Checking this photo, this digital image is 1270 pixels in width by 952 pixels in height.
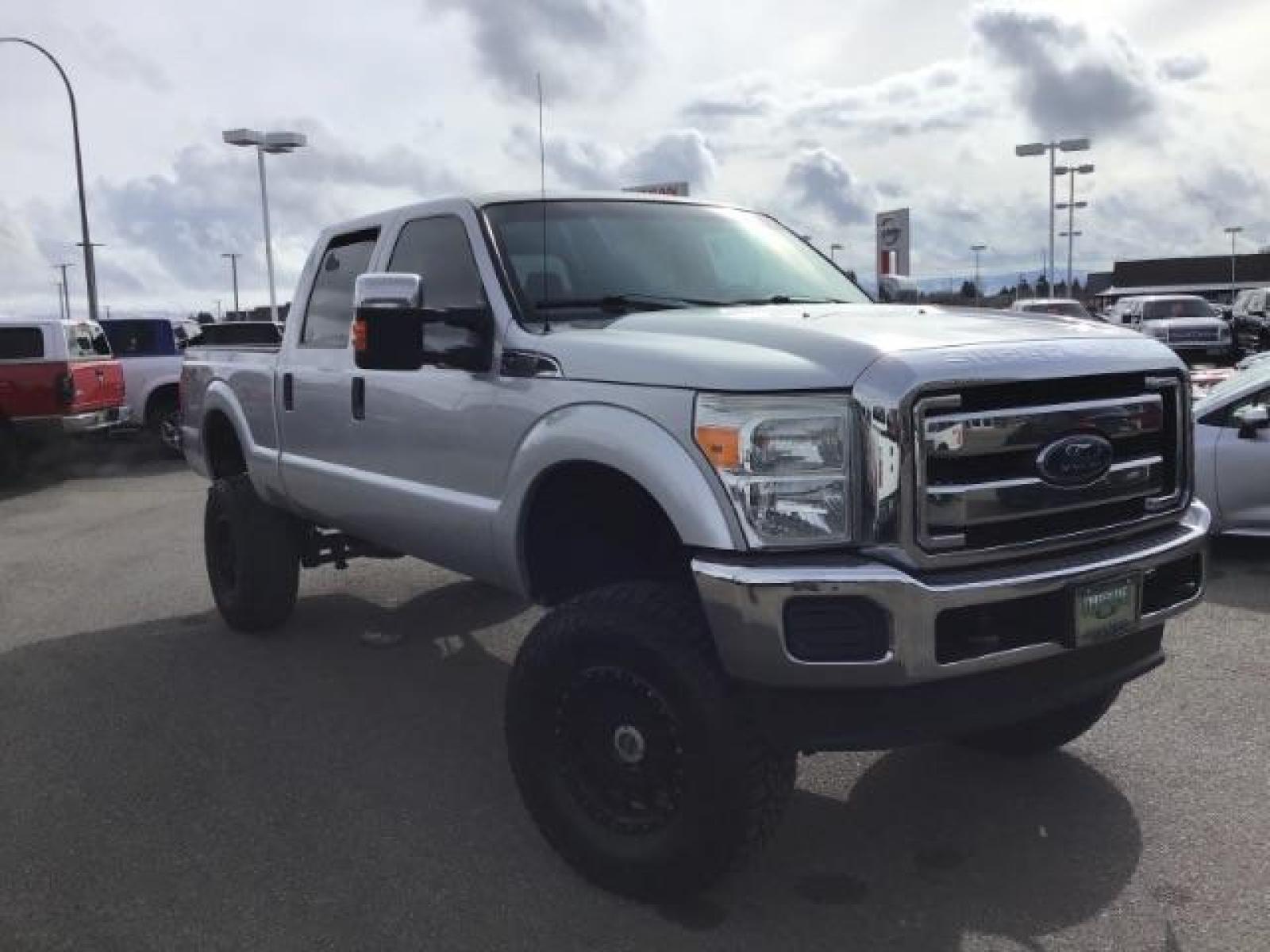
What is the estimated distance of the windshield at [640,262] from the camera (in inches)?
157

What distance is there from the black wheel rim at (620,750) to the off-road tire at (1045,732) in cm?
135

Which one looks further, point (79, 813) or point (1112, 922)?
point (79, 813)

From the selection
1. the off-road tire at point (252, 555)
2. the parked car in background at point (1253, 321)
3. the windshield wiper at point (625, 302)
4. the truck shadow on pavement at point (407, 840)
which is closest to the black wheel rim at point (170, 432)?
the off-road tire at point (252, 555)

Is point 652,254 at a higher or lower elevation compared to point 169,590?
higher

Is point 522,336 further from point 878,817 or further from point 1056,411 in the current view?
point 878,817

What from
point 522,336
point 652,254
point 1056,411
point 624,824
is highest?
point 652,254

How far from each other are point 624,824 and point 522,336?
1519 millimetres

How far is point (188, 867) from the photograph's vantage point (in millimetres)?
3580

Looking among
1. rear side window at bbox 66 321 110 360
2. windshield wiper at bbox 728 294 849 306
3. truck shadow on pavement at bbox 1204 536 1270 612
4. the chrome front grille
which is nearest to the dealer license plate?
the chrome front grille

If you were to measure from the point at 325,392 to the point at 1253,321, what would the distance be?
87.0ft

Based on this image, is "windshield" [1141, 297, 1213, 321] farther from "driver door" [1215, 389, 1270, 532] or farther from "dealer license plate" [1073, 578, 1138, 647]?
"dealer license plate" [1073, 578, 1138, 647]

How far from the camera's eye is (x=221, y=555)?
251 inches

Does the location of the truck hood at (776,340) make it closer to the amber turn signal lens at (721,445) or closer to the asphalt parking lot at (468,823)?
the amber turn signal lens at (721,445)

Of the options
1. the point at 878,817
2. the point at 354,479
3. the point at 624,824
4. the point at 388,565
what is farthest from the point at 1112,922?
the point at 388,565
